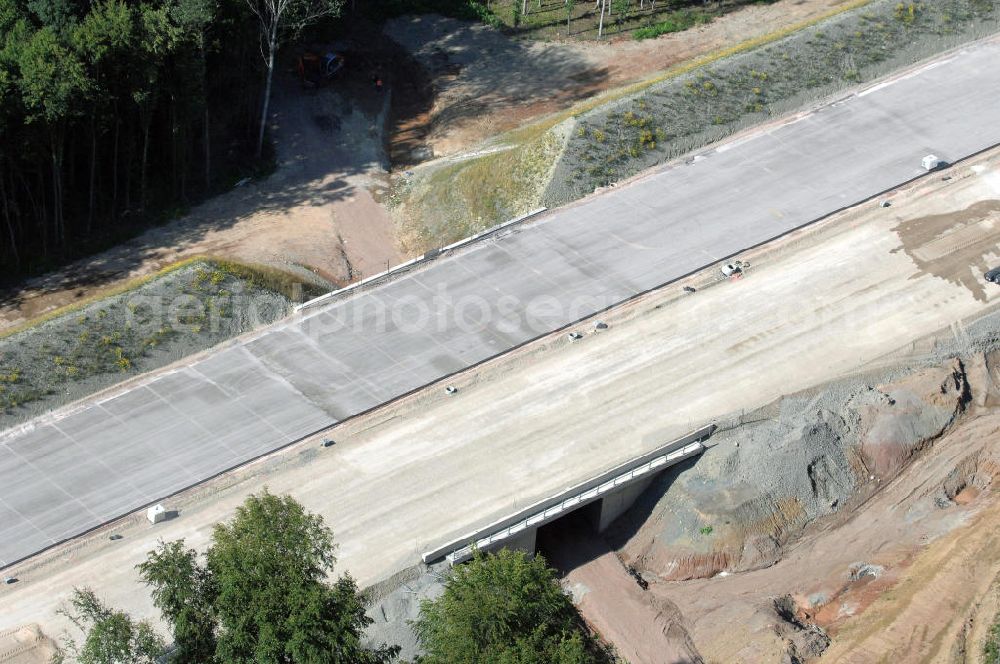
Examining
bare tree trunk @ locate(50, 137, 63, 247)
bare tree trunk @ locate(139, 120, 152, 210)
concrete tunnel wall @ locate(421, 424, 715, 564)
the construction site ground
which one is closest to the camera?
concrete tunnel wall @ locate(421, 424, 715, 564)

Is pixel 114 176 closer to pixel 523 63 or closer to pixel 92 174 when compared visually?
pixel 92 174

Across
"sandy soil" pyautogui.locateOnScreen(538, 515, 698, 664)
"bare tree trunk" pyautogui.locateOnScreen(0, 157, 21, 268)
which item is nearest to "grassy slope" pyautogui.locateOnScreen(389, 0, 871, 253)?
"sandy soil" pyautogui.locateOnScreen(538, 515, 698, 664)

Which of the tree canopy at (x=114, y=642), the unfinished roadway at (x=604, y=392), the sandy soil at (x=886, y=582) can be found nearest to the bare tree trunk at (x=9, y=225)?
the unfinished roadway at (x=604, y=392)

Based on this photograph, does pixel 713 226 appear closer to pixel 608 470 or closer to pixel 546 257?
pixel 546 257

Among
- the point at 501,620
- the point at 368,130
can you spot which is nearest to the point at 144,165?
the point at 368,130

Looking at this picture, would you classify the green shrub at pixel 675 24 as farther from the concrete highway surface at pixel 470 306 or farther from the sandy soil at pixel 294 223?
the sandy soil at pixel 294 223

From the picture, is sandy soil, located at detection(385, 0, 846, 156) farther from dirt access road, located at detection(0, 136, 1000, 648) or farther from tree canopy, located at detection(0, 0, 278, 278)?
dirt access road, located at detection(0, 136, 1000, 648)

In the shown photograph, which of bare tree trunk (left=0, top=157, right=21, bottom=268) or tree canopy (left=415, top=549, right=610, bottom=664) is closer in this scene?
tree canopy (left=415, top=549, right=610, bottom=664)
